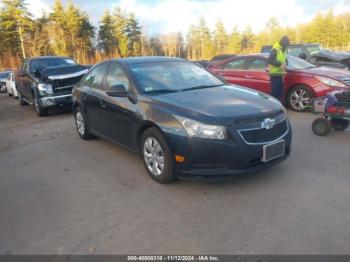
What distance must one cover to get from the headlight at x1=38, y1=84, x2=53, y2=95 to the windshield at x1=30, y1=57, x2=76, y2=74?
129 cm

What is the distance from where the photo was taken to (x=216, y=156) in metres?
3.83

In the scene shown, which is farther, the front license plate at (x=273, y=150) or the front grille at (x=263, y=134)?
the front license plate at (x=273, y=150)

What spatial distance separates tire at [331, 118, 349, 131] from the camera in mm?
6473

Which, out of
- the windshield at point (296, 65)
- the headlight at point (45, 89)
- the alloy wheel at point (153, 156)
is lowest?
the alloy wheel at point (153, 156)

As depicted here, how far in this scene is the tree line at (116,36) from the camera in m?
49.2

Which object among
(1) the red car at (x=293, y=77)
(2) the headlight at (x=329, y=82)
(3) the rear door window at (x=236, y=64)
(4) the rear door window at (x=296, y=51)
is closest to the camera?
(2) the headlight at (x=329, y=82)

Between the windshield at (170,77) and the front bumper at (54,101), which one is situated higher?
the windshield at (170,77)

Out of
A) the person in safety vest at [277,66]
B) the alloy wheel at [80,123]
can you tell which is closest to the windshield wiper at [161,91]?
the alloy wheel at [80,123]

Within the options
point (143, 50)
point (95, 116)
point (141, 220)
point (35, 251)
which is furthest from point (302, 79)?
point (143, 50)

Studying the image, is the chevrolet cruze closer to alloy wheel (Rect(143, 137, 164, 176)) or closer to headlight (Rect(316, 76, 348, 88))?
→ alloy wheel (Rect(143, 137, 164, 176))

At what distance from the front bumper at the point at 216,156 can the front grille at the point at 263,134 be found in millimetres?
69

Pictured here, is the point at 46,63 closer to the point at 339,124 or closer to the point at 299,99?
the point at 299,99

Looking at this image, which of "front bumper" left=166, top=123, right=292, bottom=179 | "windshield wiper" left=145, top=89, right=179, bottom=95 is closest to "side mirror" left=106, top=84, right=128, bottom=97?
"windshield wiper" left=145, top=89, right=179, bottom=95

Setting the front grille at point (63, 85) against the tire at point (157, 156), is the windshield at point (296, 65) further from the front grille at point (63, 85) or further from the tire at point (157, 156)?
the front grille at point (63, 85)
